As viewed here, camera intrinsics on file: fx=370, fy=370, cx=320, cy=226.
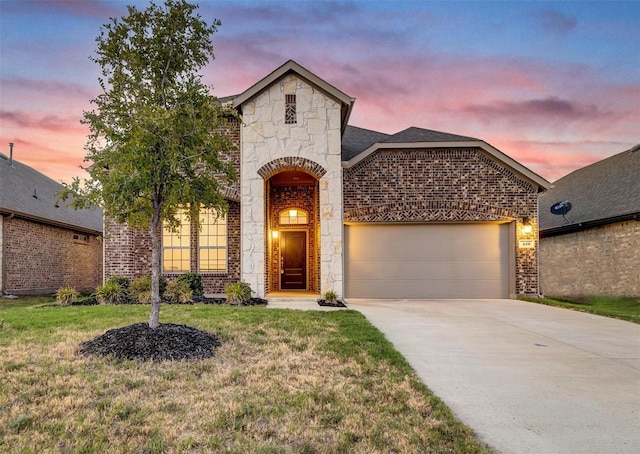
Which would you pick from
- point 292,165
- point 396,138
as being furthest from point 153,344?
point 396,138

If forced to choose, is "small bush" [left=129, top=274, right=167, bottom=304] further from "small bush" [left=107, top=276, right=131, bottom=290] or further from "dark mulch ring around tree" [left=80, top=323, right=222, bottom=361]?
"dark mulch ring around tree" [left=80, top=323, right=222, bottom=361]

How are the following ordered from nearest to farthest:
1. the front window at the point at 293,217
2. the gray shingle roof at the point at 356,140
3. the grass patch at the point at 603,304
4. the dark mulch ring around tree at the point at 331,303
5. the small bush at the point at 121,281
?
the grass patch at the point at 603,304
the dark mulch ring around tree at the point at 331,303
the small bush at the point at 121,281
the gray shingle roof at the point at 356,140
the front window at the point at 293,217

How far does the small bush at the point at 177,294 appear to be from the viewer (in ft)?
33.2

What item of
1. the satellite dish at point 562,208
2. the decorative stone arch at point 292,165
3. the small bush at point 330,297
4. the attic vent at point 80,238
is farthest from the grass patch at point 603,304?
the attic vent at point 80,238

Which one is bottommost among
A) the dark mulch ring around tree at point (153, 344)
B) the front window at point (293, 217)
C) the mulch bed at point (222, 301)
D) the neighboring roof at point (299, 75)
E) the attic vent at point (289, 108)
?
the mulch bed at point (222, 301)

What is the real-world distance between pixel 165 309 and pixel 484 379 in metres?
7.09

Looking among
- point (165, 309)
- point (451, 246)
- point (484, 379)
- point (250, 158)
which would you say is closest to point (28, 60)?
point (250, 158)

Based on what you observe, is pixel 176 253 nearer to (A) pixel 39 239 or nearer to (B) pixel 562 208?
(A) pixel 39 239

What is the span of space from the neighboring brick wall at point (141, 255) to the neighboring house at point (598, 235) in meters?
12.0

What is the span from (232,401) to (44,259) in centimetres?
1479

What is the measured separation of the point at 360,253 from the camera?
11852mm

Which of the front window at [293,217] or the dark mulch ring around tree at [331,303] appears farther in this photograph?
the front window at [293,217]

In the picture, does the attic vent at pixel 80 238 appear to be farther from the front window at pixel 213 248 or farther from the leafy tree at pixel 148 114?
the leafy tree at pixel 148 114

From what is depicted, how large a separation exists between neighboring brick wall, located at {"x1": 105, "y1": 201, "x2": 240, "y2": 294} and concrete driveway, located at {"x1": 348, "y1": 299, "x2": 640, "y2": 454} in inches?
206
